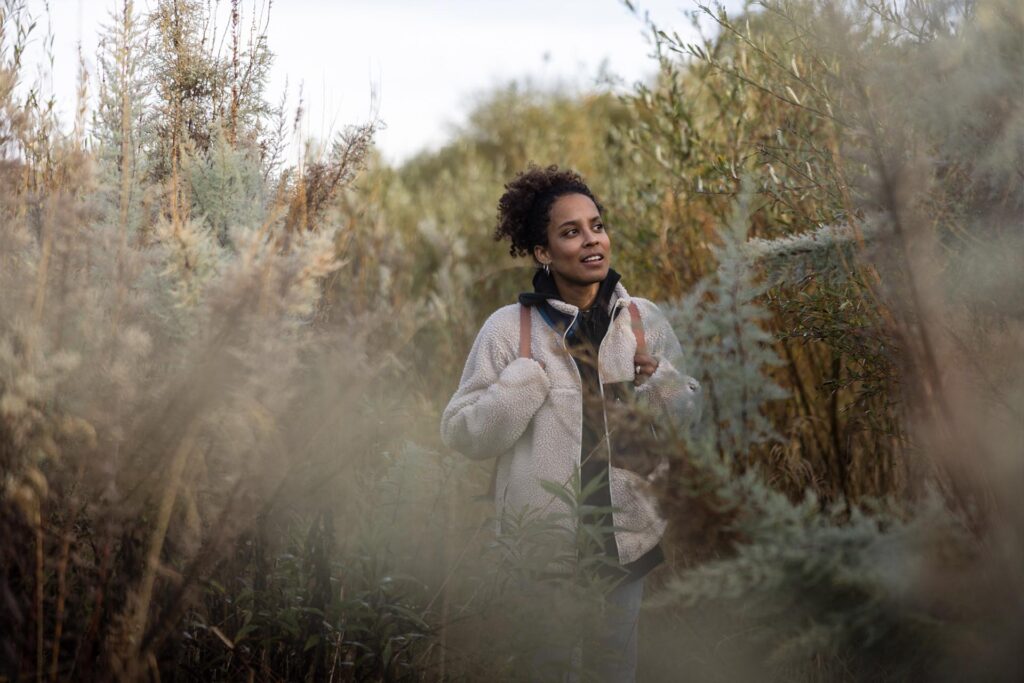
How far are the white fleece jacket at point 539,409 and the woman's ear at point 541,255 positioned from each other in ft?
0.91

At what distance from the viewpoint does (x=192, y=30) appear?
10.3ft

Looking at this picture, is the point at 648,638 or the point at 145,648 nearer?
the point at 145,648

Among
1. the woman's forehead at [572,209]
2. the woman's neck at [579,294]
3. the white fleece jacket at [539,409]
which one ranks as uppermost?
the woman's forehead at [572,209]

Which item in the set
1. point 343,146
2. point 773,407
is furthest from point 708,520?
point 773,407

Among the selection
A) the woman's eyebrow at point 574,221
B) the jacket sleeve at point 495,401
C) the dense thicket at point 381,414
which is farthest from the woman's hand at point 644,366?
the woman's eyebrow at point 574,221

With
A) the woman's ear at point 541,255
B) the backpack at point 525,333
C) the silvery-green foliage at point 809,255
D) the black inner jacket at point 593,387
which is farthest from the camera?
the woman's ear at point 541,255

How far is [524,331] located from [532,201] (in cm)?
62

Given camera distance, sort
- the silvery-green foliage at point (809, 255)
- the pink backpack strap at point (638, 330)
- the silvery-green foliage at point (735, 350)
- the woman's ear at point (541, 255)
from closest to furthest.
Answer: the silvery-green foliage at point (735, 350) < the silvery-green foliage at point (809, 255) < the pink backpack strap at point (638, 330) < the woman's ear at point (541, 255)

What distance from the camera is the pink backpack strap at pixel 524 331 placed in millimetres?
3027

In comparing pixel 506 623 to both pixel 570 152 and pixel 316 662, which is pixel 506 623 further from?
pixel 570 152

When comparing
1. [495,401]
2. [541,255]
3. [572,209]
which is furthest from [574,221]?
[495,401]

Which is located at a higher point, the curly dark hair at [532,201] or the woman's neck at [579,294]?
the curly dark hair at [532,201]

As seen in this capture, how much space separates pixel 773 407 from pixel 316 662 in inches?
97.3

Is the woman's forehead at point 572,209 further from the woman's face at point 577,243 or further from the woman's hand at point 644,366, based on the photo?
the woman's hand at point 644,366
